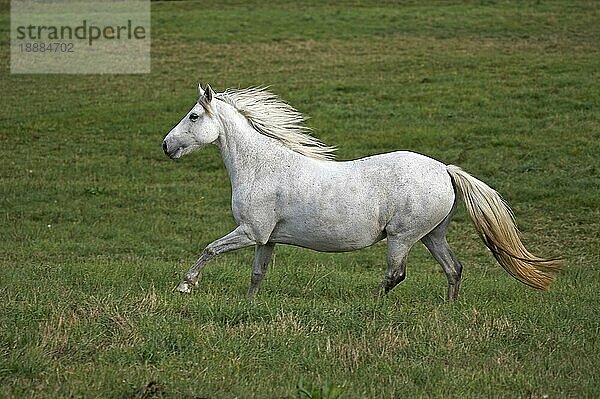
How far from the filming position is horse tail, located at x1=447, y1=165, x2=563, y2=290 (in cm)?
862

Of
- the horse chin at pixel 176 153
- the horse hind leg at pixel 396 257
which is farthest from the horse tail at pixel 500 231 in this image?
the horse chin at pixel 176 153

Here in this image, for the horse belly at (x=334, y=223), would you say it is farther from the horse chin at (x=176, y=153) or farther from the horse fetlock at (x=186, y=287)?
the horse chin at (x=176, y=153)

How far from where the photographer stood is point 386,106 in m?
21.6

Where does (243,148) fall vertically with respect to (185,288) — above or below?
above

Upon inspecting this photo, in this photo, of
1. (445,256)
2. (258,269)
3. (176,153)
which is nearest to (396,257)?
(445,256)

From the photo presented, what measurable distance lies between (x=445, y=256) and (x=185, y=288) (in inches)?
98.5

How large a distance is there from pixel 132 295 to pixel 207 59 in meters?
20.4

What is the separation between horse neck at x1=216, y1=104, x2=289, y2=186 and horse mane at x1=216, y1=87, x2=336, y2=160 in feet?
0.29

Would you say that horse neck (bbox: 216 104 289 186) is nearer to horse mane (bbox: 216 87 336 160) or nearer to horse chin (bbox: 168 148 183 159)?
horse mane (bbox: 216 87 336 160)

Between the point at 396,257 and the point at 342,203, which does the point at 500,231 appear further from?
the point at 342,203

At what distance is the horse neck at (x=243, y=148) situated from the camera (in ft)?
28.9

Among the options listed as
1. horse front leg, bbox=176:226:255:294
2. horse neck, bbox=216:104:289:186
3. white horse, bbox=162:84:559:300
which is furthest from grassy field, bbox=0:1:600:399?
horse neck, bbox=216:104:289:186

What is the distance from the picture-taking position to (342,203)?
8.43m

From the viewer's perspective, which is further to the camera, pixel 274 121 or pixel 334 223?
pixel 274 121
